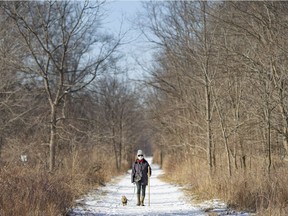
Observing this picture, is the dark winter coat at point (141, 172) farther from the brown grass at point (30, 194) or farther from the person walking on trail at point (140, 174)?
the brown grass at point (30, 194)

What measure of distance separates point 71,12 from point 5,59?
109 inches

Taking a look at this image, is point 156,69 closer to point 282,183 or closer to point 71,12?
point 71,12

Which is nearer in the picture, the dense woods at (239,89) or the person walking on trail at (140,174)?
the dense woods at (239,89)

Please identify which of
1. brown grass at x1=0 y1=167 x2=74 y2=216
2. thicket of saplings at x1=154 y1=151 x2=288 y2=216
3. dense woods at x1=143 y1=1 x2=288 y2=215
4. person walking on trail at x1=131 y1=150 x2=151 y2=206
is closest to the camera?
brown grass at x1=0 y1=167 x2=74 y2=216

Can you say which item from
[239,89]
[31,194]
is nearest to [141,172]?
[239,89]

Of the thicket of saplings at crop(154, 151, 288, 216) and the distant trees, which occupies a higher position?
the distant trees

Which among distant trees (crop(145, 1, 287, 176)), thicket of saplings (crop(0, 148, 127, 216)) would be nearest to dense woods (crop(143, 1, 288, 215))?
distant trees (crop(145, 1, 287, 176))

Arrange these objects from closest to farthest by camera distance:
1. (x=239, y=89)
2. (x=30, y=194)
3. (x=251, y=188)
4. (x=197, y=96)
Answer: (x=30, y=194), (x=251, y=188), (x=239, y=89), (x=197, y=96)

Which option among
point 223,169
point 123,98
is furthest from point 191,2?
point 123,98

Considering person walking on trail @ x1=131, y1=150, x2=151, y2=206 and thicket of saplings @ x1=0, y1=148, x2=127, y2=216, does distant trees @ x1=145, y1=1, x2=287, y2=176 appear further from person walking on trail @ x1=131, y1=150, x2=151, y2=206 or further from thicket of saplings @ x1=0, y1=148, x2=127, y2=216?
thicket of saplings @ x1=0, y1=148, x2=127, y2=216

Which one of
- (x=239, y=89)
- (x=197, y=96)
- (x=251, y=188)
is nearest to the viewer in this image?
(x=251, y=188)

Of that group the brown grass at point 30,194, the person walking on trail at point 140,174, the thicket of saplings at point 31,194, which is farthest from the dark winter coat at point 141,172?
the brown grass at point 30,194

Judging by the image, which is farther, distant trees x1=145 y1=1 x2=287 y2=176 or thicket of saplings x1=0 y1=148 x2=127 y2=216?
distant trees x1=145 y1=1 x2=287 y2=176

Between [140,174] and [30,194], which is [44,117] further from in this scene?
[30,194]
